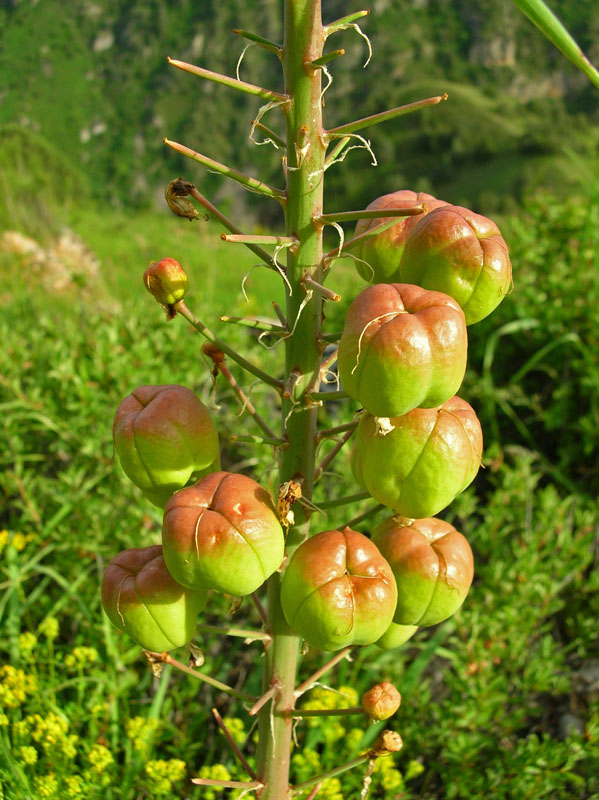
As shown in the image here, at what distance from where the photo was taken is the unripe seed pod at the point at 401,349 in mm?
1200

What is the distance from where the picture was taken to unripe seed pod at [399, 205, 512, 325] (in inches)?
53.2

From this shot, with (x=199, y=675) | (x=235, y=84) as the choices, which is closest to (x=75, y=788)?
(x=199, y=675)

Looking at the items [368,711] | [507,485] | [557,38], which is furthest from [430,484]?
[507,485]

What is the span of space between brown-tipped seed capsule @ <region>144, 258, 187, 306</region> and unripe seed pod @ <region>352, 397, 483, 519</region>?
1.64ft

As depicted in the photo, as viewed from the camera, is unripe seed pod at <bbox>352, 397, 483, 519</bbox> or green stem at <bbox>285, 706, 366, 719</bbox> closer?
unripe seed pod at <bbox>352, 397, 483, 519</bbox>

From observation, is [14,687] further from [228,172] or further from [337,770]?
[228,172]

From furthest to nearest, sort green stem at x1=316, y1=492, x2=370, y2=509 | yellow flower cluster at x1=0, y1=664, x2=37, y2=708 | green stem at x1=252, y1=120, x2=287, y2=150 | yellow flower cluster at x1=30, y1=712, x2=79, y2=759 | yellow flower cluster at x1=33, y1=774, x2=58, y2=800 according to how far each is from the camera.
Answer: yellow flower cluster at x1=0, y1=664, x2=37, y2=708
yellow flower cluster at x1=30, y1=712, x2=79, y2=759
yellow flower cluster at x1=33, y1=774, x2=58, y2=800
green stem at x1=316, y1=492, x2=370, y2=509
green stem at x1=252, y1=120, x2=287, y2=150

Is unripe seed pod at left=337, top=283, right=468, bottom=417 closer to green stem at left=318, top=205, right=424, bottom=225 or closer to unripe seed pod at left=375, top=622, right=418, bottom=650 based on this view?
green stem at left=318, top=205, right=424, bottom=225

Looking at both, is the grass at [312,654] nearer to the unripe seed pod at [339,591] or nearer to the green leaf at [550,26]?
the unripe seed pod at [339,591]

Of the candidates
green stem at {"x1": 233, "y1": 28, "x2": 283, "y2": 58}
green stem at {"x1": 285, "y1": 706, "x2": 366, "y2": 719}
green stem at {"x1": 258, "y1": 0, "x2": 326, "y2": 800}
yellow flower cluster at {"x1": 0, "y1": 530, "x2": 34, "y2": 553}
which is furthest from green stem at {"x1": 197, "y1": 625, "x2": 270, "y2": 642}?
yellow flower cluster at {"x1": 0, "y1": 530, "x2": 34, "y2": 553}

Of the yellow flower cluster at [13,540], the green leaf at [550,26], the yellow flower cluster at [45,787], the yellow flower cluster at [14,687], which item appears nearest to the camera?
the green leaf at [550,26]

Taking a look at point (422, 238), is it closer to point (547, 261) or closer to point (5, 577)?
point (5, 577)

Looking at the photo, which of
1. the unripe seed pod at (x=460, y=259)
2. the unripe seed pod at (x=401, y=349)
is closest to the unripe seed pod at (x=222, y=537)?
the unripe seed pod at (x=401, y=349)

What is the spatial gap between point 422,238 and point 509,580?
232cm
